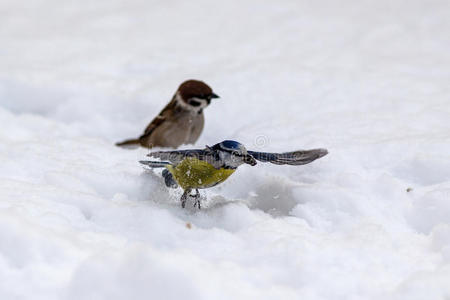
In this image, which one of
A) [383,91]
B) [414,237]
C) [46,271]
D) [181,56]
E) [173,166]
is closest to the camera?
[46,271]

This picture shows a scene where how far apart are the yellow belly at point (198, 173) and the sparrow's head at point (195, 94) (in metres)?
2.45

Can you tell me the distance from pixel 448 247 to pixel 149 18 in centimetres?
700

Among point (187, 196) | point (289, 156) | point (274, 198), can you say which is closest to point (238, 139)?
point (274, 198)

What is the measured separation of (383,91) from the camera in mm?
6395

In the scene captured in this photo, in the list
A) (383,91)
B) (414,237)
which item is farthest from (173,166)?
(383,91)

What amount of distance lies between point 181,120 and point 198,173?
265 cm

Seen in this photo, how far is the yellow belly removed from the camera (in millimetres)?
3395

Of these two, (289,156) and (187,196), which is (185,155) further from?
(289,156)

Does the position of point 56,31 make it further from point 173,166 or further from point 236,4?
point 173,166

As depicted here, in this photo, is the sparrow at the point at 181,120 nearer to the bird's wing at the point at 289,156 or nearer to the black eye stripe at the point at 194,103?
the black eye stripe at the point at 194,103

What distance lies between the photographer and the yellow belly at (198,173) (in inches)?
134

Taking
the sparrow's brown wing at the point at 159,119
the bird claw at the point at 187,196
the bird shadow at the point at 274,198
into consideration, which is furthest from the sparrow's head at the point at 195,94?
the bird claw at the point at 187,196

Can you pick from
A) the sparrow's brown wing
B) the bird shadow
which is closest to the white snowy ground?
the bird shadow

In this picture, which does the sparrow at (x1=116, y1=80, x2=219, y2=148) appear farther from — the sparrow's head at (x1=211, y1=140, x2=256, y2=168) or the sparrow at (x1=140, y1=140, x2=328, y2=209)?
the sparrow's head at (x1=211, y1=140, x2=256, y2=168)
